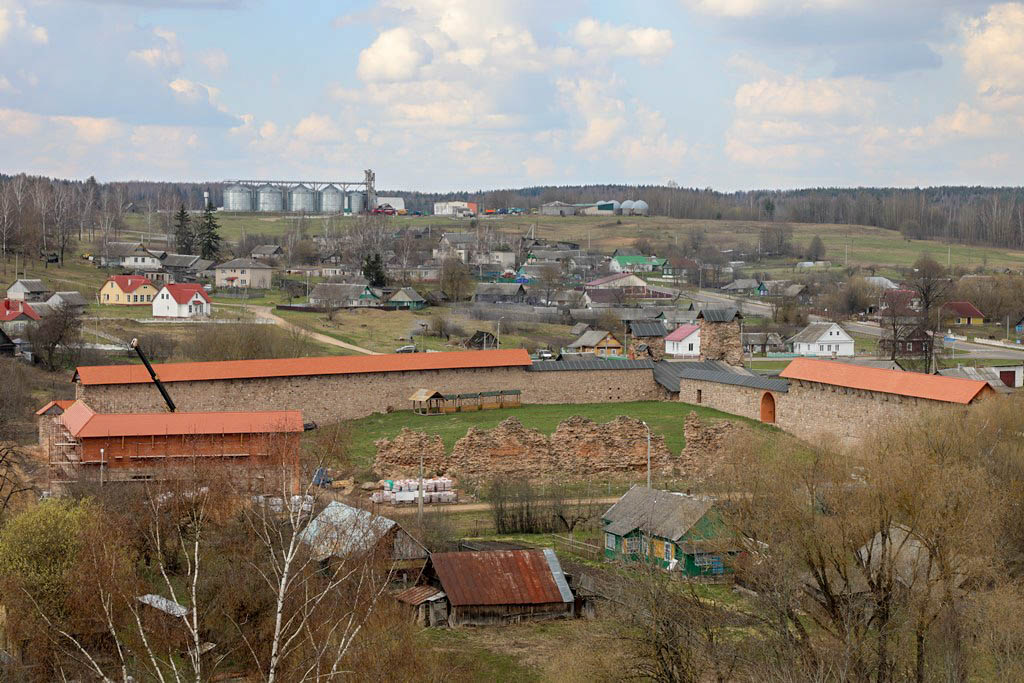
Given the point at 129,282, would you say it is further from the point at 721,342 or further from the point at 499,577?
the point at 499,577

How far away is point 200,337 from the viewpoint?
46688mm

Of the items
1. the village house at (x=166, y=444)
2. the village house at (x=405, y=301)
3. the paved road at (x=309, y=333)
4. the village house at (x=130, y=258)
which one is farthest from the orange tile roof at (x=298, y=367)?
the village house at (x=130, y=258)

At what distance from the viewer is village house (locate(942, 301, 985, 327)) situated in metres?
67.9

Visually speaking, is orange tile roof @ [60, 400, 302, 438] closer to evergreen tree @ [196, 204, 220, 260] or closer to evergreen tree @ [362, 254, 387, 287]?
evergreen tree @ [362, 254, 387, 287]

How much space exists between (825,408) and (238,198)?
119 meters

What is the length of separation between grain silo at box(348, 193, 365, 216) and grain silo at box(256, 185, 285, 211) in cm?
839

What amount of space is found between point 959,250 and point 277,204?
77011 mm

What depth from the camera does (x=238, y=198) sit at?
144 m

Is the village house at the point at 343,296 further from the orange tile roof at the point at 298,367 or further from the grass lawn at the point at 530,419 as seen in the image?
the grass lawn at the point at 530,419

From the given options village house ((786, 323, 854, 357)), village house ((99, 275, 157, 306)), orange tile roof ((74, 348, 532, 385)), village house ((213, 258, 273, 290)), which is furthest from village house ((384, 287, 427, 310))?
orange tile roof ((74, 348, 532, 385))

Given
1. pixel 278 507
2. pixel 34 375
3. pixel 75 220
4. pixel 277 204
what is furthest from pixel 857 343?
pixel 277 204

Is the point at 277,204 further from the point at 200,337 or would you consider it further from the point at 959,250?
the point at 200,337

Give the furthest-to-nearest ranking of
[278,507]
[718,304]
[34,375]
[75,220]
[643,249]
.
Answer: [643,249] < [75,220] < [718,304] < [34,375] < [278,507]

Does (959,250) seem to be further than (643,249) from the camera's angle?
Yes
